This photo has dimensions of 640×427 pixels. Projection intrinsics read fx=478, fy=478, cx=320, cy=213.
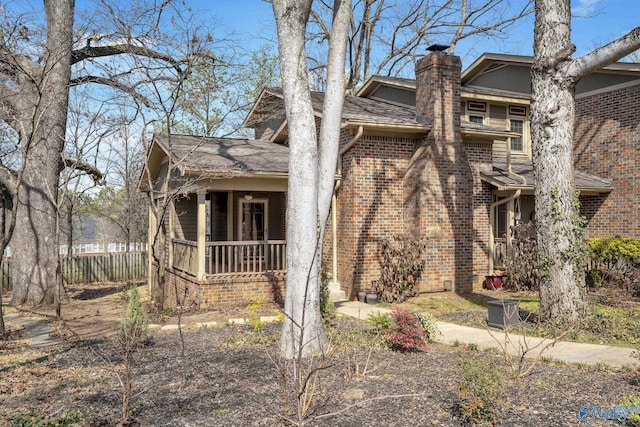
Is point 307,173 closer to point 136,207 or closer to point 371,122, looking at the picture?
point 371,122

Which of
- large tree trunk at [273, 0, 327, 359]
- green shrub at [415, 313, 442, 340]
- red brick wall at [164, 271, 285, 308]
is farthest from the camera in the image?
→ red brick wall at [164, 271, 285, 308]

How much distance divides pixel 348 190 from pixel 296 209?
5523mm

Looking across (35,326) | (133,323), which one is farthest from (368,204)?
(35,326)

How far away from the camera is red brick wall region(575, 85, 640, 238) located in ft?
46.9

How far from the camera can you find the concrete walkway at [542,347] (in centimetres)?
626

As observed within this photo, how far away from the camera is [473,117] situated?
1548cm

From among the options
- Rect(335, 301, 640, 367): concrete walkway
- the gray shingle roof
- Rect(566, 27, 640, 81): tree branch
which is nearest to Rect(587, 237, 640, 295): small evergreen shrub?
Rect(335, 301, 640, 367): concrete walkway

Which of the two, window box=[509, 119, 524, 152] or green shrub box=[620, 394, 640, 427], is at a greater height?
window box=[509, 119, 524, 152]

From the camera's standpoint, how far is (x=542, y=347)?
7.07 meters

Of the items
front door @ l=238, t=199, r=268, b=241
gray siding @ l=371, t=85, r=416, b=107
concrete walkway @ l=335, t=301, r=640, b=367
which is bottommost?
concrete walkway @ l=335, t=301, r=640, b=367

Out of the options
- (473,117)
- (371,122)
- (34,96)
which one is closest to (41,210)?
(34,96)

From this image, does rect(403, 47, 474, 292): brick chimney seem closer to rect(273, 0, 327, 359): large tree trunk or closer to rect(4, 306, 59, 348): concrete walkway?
rect(273, 0, 327, 359): large tree trunk

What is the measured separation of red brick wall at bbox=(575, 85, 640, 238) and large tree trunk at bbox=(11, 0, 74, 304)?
51.0ft

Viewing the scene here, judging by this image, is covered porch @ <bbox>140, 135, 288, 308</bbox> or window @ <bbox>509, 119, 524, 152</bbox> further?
window @ <bbox>509, 119, 524, 152</bbox>
